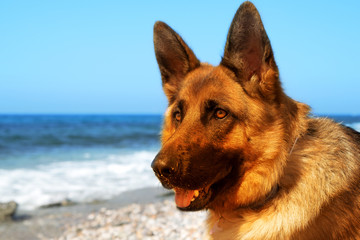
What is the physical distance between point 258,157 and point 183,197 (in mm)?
726

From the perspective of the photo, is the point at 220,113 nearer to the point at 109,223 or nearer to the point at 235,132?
the point at 235,132

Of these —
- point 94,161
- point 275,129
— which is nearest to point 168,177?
point 275,129

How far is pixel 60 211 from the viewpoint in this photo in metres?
8.33

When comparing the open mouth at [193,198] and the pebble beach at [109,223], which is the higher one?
the open mouth at [193,198]

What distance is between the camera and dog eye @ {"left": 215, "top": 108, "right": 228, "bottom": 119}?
316 centimetres

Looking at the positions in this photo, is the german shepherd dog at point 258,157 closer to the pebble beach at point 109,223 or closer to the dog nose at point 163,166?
the dog nose at point 163,166

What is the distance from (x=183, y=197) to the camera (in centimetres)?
324

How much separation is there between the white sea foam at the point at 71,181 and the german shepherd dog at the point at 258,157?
261 inches

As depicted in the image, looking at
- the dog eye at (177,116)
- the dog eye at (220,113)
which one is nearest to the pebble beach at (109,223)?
the dog eye at (177,116)

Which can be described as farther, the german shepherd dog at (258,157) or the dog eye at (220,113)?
the dog eye at (220,113)

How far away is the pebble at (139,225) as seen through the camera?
6.16 m

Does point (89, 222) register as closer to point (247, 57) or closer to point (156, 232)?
point (156, 232)

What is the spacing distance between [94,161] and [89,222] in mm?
7887

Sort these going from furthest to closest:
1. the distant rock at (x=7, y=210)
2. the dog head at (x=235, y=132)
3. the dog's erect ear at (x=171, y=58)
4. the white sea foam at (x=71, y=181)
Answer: the white sea foam at (x=71, y=181) < the distant rock at (x=7, y=210) < the dog's erect ear at (x=171, y=58) < the dog head at (x=235, y=132)
